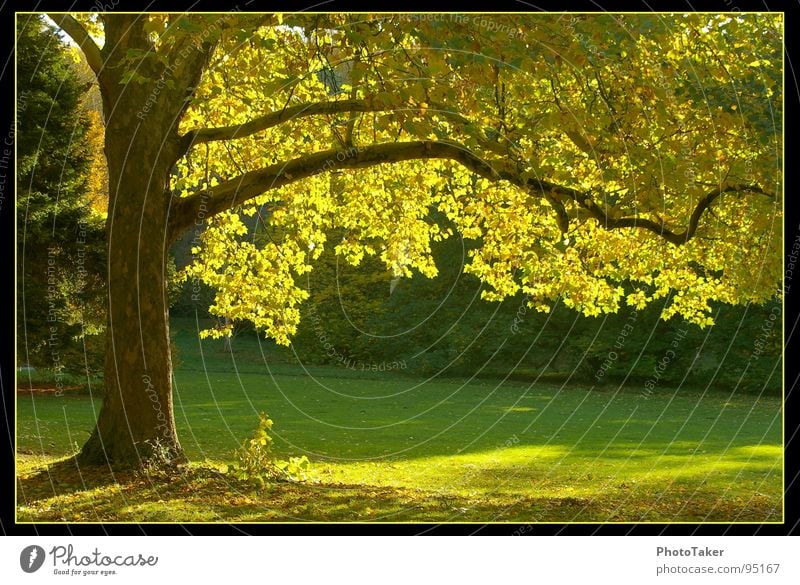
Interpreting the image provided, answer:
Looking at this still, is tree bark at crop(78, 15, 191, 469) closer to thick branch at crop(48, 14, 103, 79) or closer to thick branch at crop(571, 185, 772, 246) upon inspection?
thick branch at crop(48, 14, 103, 79)

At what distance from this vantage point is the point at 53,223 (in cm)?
1916

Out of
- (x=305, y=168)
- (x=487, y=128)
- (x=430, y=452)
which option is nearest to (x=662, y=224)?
(x=487, y=128)

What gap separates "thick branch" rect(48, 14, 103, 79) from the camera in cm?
1138

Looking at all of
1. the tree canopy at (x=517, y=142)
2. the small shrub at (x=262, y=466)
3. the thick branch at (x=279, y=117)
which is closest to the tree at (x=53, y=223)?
the tree canopy at (x=517, y=142)

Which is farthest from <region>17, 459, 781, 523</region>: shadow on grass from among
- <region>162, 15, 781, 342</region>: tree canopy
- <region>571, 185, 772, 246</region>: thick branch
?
<region>571, 185, 772, 246</region>: thick branch

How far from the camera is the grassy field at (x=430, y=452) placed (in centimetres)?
1018

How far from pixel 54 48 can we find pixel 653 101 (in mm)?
13333

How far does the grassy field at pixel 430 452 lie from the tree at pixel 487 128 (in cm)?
160

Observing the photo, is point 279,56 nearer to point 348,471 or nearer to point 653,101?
point 653,101

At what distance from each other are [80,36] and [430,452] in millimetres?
10232

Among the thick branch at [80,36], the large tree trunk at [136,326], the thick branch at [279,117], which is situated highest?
the thick branch at [80,36]
